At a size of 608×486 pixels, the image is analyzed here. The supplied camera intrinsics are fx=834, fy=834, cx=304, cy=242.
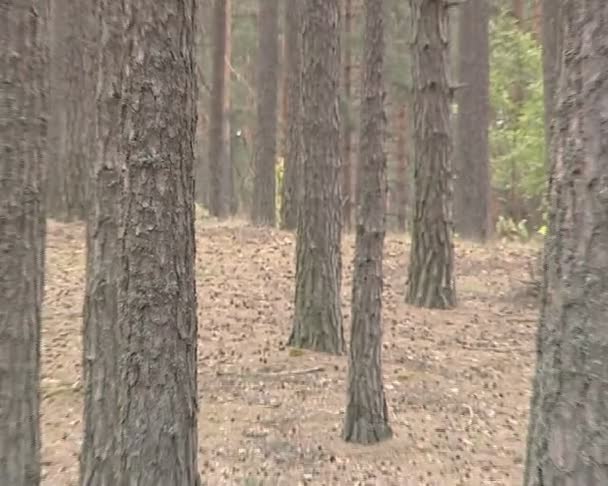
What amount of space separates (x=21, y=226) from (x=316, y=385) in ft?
13.7

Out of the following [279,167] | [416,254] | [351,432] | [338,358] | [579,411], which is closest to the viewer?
[579,411]

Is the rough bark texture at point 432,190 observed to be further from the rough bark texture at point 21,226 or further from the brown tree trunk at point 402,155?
the brown tree trunk at point 402,155

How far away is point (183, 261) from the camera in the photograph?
14.8ft

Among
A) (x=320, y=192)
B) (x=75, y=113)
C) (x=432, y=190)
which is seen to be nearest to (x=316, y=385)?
(x=320, y=192)

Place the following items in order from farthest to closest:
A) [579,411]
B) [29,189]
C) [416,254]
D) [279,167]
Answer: [279,167]
[416,254]
[29,189]
[579,411]

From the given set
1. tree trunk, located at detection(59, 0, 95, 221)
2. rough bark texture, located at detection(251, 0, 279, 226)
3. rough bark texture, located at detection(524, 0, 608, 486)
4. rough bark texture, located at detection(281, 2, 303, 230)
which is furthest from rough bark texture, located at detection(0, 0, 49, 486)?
rough bark texture, located at detection(251, 0, 279, 226)

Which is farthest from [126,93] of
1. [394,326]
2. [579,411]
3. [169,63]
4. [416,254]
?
[416,254]

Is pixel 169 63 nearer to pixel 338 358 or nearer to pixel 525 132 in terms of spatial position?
pixel 338 358

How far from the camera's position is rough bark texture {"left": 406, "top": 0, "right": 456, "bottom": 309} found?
10.8 metres

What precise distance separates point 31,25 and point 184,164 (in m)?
1.03

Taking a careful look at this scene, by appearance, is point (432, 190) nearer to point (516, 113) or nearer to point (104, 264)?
point (104, 264)

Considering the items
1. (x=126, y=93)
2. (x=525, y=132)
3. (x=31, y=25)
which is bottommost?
(x=126, y=93)

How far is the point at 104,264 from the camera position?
4.55m

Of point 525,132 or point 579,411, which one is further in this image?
point 525,132
